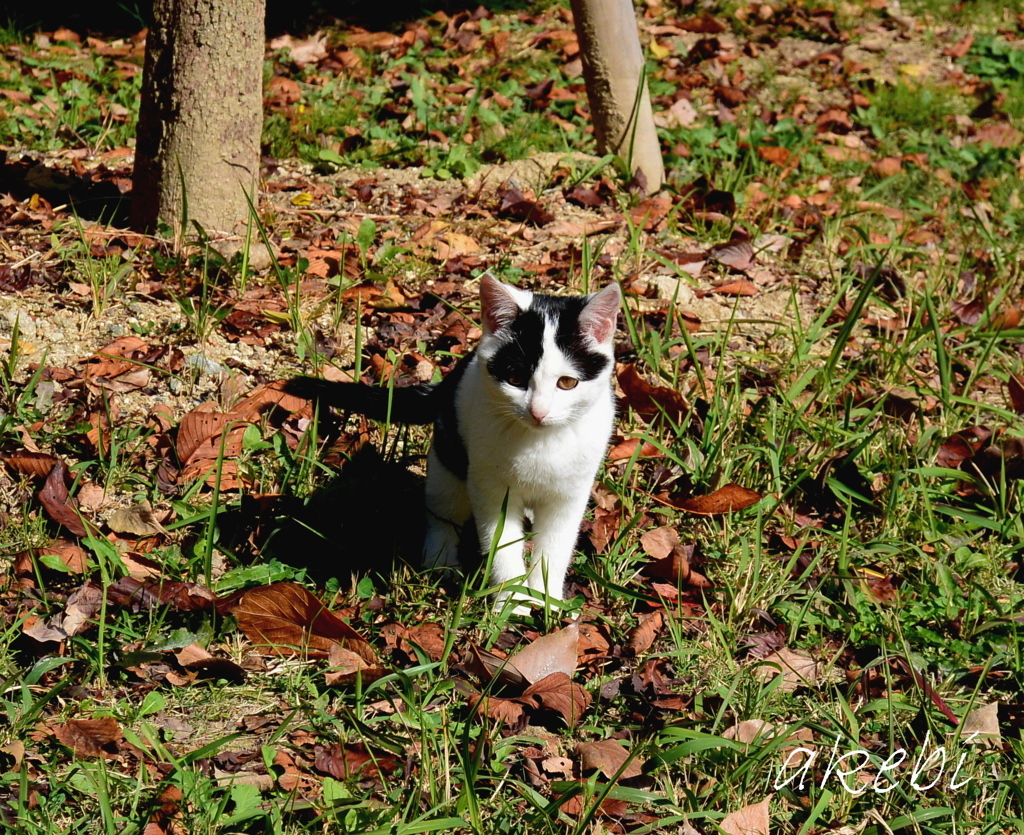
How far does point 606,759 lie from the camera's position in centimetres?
233

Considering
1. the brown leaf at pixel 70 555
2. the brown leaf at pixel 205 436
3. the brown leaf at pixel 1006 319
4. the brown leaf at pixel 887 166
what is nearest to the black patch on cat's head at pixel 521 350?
the brown leaf at pixel 205 436

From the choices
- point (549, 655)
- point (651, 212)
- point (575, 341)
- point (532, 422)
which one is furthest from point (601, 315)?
point (651, 212)

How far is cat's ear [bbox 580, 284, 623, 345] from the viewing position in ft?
8.33

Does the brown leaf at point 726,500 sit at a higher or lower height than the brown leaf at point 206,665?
higher

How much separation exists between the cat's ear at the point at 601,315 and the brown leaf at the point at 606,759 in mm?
1091

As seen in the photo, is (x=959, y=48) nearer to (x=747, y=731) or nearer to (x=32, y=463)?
(x=747, y=731)

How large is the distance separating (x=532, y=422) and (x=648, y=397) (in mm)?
1083

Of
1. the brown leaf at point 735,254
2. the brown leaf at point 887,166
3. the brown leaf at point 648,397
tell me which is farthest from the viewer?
the brown leaf at point 887,166

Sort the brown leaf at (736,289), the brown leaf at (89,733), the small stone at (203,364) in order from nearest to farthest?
the brown leaf at (89,733)
the small stone at (203,364)
the brown leaf at (736,289)

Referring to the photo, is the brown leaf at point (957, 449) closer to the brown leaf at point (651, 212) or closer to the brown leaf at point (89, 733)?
the brown leaf at point (651, 212)

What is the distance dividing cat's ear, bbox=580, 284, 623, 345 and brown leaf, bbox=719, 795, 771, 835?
4.16ft

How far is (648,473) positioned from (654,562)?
418mm

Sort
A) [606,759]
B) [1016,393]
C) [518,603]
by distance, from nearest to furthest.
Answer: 1. [606,759]
2. [518,603]
3. [1016,393]

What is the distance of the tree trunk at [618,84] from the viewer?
4312 mm
